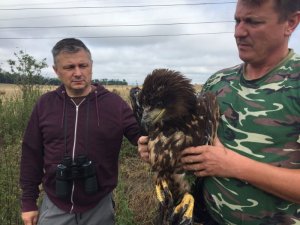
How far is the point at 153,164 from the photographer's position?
274 cm

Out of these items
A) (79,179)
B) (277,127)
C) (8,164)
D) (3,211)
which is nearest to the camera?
(277,127)

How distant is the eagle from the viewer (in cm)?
264

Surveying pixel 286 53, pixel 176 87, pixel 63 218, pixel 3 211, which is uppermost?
pixel 286 53

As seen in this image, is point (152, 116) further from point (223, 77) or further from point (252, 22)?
point (252, 22)

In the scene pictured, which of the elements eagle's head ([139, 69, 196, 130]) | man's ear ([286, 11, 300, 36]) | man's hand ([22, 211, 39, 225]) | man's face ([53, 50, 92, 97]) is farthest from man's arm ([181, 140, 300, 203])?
man's hand ([22, 211, 39, 225])

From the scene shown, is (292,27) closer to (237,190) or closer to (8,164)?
(237,190)

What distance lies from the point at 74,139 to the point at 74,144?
0.16 ft

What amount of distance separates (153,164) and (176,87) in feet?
1.65

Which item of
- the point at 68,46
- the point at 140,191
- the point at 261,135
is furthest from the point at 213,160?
the point at 140,191

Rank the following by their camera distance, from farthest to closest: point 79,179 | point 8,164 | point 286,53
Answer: point 8,164 → point 79,179 → point 286,53

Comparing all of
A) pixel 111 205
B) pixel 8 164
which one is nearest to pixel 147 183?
pixel 8 164

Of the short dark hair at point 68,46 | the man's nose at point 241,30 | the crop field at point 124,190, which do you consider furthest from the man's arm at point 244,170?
the crop field at point 124,190

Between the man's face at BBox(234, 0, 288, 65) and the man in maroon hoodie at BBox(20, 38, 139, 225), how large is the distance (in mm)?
1993

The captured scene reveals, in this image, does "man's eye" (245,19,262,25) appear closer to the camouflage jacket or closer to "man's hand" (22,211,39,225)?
the camouflage jacket
